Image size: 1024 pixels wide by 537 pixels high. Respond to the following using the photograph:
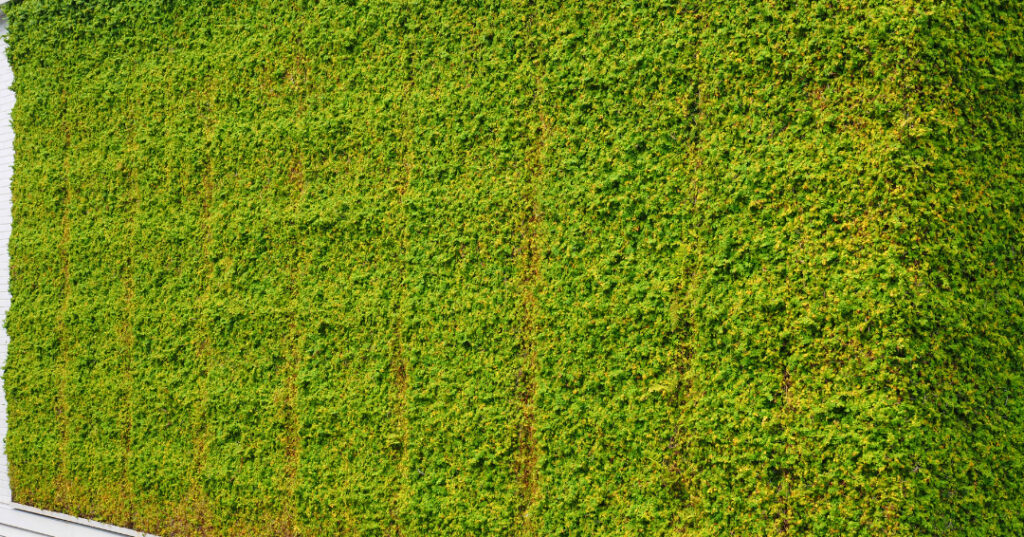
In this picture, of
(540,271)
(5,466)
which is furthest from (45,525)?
(540,271)

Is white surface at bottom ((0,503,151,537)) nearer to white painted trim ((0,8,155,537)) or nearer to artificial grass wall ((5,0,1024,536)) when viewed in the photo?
white painted trim ((0,8,155,537))

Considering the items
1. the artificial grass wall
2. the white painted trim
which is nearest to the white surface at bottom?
Result: the white painted trim

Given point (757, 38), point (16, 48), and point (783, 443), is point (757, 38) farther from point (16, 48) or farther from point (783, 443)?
point (16, 48)

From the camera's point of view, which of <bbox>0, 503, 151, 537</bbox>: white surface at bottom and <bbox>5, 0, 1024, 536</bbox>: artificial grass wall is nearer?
<bbox>5, 0, 1024, 536</bbox>: artificial grass wall

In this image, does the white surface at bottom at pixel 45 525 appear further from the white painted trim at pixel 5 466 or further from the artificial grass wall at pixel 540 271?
the artificial grass wall at pixel 540 271

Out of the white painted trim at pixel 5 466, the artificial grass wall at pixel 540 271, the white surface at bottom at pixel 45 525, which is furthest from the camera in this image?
the white painted trim at pixel 5 466

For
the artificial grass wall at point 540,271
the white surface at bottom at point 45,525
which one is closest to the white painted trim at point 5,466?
the white surface at bottom at point 45,525

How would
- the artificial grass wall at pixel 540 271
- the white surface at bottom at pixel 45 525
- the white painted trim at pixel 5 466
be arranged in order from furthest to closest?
the white painted trim at pixel 5 466, the white surface at bottom at pixel 45 525, the artificial grass wall at pixel 540 271
